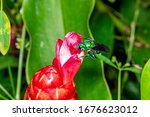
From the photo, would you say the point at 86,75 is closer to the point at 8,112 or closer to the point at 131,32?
the point at 8,112

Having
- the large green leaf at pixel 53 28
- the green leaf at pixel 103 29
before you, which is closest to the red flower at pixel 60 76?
the large green leaf at pixel 53 28

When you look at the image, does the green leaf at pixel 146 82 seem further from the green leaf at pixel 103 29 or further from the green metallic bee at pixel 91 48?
the green leaf at pixel 103 29

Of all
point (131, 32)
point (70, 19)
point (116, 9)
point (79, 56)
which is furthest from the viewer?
point (116, 9)

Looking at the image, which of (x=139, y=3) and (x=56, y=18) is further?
(x=139, y=3)

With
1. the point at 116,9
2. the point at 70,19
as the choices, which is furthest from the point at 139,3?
the point at 70,19

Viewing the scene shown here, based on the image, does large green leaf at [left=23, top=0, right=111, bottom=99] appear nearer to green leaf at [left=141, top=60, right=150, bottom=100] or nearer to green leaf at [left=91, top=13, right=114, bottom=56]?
green leaf at [left=141, top=60, right=150, bottom=100]

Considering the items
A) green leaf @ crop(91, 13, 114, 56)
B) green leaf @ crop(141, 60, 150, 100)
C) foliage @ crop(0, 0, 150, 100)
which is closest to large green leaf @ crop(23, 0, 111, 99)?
foliage @ crop(0, 0, 150, 100)

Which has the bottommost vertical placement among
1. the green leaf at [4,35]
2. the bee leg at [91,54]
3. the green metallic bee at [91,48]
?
the bee leg at [91,54]

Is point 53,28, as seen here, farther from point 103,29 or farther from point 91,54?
point 103,29
